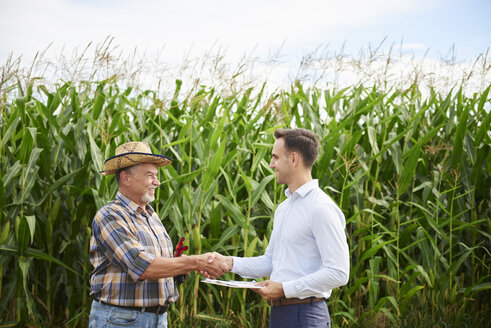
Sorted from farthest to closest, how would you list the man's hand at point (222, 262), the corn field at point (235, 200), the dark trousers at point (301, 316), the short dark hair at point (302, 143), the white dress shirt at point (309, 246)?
the corn field at point (235, 200), the man's hand at point (222, 262), the short dark hair at point (302, 143), the dark trousers at point (301, 316), the white dress shirt at point (309, 246)

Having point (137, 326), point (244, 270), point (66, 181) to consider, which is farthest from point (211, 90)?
point (137, 326)

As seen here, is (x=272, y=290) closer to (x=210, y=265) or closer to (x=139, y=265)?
(x=210, y=265)

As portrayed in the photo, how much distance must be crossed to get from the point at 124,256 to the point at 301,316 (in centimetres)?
89

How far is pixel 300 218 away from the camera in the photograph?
2.53 m

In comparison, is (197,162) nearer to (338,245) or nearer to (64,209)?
(64,209)

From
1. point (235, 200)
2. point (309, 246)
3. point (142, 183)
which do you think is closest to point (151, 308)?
point (142, 183)

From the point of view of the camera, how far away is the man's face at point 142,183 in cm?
274

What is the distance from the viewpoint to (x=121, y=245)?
98.5 inches

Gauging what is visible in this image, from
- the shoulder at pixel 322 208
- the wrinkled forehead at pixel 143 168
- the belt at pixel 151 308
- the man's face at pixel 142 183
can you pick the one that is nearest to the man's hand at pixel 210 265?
the belt at pixel 151 308

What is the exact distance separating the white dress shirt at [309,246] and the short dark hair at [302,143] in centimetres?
13

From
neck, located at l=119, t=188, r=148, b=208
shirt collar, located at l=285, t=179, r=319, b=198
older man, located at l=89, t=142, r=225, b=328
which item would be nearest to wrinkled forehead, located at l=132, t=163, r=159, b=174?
older man, located at l=89, t=142, r=225, b=328

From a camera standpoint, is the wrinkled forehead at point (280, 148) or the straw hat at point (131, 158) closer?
the wrinkled forehead at point (280, 148)

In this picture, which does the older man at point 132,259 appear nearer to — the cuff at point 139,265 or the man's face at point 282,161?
the cuff at point 139,265

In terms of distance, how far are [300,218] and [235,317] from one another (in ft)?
6.08
